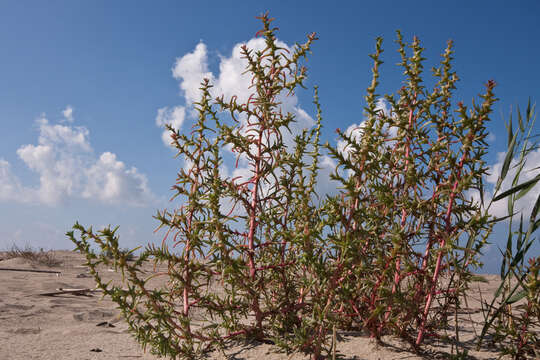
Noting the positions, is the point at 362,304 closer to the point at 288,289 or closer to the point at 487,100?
the point at 288,289

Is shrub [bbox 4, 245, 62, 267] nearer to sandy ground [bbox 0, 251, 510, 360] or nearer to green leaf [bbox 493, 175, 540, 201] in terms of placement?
sandy ground [bbox 0, 251, 510, 360]

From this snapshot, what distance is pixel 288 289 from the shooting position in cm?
235

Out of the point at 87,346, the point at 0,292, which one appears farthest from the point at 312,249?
the point at 0,292

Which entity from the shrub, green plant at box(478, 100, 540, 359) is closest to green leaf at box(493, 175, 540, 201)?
green plant at box(478, 100, 540, 359)

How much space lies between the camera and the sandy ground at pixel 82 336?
226 centimetres

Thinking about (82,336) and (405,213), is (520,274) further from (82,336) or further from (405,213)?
(82,336)

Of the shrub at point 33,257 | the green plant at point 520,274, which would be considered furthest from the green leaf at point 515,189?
the shrub at point 33,257

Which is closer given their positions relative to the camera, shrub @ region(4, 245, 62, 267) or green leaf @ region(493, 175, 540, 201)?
green leaf @ region(493, 175, 540, 201)

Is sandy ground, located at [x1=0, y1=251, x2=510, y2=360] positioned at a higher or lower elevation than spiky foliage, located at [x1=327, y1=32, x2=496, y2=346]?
lower

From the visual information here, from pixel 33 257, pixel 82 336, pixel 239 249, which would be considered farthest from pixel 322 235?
pixel 33 257

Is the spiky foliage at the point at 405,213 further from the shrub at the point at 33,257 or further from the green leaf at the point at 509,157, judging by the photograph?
the shrub at the point at 33,257

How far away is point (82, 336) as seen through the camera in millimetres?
3229

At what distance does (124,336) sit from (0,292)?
9.67ft

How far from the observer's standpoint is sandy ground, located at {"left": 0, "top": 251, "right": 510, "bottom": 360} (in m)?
2.26
